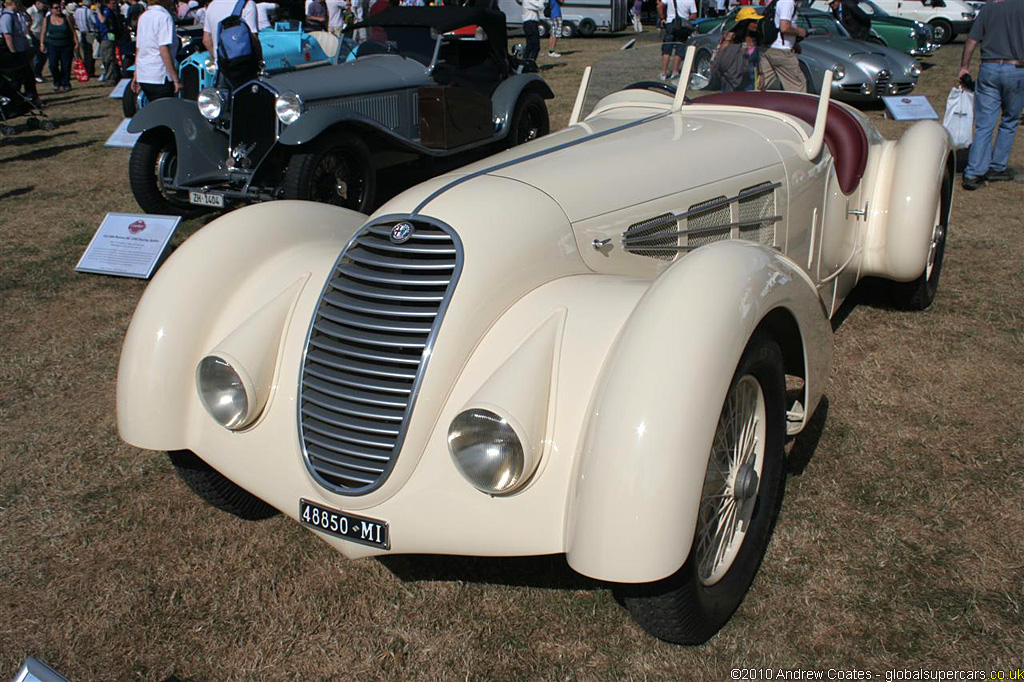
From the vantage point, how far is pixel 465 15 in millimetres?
8445

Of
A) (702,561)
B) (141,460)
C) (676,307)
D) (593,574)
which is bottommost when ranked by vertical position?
(141,460)

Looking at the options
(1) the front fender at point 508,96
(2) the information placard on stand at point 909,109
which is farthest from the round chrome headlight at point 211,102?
(2) the information placard on stand at point 909,109

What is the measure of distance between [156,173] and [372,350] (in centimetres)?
579

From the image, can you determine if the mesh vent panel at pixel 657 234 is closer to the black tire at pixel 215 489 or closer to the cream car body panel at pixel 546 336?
Result: the cream car body panel at pixel 546 336

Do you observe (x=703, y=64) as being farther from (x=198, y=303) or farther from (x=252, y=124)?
(x=252, y=124)

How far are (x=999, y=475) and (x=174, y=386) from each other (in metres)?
3.02

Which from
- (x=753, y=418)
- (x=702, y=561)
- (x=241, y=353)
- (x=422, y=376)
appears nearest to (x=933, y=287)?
(x=753, y=418)

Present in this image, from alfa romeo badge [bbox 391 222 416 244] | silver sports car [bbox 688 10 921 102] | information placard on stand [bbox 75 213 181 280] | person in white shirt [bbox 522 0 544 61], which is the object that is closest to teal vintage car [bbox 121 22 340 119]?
information placard on stand [bbox 75 213 181 280]

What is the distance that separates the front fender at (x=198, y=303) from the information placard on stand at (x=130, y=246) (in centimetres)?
285

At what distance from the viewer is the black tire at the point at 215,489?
2.81 meters

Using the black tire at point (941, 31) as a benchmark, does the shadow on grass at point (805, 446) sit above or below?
below

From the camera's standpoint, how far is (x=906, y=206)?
13.5 feet

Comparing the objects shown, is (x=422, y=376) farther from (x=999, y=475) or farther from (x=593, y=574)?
(x=999, y=475)

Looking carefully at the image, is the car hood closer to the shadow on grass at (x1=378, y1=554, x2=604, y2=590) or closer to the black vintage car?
the black vintage car
